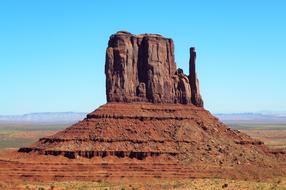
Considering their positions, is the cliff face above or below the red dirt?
above

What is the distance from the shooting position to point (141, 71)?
10594 centimetres

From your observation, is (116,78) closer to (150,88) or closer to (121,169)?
(150,88)

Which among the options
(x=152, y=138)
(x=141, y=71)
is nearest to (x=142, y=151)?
(x=152, y=138)

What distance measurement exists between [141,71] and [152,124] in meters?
9.68

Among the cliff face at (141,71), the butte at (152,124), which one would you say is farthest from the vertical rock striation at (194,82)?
the cliff face at (141,71)

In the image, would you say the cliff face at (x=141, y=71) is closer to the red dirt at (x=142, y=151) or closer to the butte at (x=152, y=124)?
the butte at (x=152, y=124)

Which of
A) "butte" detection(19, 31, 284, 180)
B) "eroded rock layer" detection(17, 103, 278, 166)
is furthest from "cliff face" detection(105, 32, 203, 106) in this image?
"eroded rock layer" detection(17, 103, 278, 166)

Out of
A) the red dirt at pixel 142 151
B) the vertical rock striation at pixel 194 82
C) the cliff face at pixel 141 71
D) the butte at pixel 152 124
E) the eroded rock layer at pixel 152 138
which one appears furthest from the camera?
the vertical rock striation at pixel 194 82

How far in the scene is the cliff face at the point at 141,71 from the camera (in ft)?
341

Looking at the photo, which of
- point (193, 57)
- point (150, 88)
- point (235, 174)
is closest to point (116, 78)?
point (150, 88)

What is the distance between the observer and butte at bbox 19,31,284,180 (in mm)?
95938

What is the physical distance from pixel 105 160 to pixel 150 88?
15816mm

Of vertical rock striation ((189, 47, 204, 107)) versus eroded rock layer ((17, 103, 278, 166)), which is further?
vertical rock striation ((189, 47, 204, 107))

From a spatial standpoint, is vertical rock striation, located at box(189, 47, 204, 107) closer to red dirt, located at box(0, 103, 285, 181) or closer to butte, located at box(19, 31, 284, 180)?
butte, located at box(19, 31, 284, 180)
